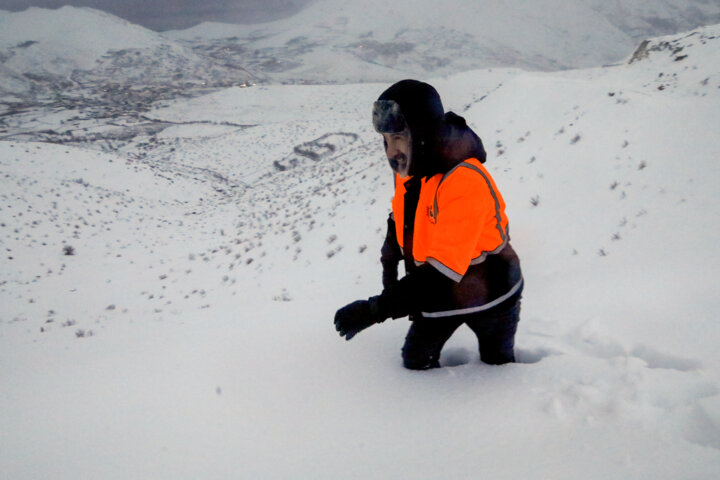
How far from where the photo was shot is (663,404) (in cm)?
172

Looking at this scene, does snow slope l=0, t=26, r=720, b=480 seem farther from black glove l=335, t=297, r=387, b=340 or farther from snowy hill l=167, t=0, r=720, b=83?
snowy hill l=167, t=0, r=720, b=83

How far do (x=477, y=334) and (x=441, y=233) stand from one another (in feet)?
3.20

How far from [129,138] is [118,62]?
95.5 metres

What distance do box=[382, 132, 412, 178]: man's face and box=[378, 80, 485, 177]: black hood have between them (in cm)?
4

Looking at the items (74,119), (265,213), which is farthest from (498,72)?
(74,119)

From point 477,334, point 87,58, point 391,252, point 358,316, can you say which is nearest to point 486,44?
point 87,58

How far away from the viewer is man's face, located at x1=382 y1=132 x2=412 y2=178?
194 cm

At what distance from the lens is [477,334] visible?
2.35 metres

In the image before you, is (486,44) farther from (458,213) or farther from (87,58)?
(458,213)

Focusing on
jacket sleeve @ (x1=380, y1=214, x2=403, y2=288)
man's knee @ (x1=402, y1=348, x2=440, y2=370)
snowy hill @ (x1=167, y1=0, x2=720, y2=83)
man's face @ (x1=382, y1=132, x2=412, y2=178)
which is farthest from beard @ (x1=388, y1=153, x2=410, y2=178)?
snowy hill @ (x1=167, y1=0, x2=720, y2=83)

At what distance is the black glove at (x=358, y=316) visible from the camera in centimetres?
191

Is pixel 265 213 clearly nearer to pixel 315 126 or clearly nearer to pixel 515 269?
pixel 515 269

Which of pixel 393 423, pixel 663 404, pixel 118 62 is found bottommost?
pixel 393 423

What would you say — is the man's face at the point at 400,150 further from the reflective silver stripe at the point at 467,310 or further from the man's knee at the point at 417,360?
the man's knee at the point at 417,360
